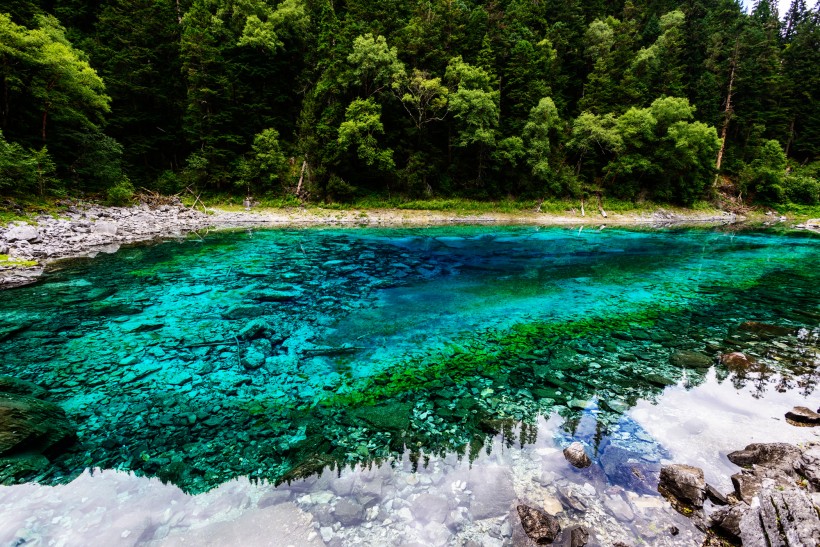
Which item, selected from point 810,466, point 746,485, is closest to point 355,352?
point 746,485

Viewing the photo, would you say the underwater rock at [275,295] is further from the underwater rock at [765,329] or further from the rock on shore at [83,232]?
the underwater rock at [765,329]

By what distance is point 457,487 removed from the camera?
4477mm

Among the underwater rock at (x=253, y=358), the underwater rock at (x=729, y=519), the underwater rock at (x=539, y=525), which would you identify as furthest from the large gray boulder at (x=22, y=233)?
the underwater rock at (x=729, y=519)

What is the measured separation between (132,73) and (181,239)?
24565 mm

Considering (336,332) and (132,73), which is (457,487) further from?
(132,73)

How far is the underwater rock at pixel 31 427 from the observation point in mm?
4727

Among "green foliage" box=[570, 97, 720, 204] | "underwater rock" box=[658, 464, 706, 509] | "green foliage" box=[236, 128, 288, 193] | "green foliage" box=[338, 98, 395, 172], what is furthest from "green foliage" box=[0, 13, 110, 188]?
"green foliage" box=[570, 97, 720, 204]

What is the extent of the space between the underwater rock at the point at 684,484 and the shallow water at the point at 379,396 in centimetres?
22

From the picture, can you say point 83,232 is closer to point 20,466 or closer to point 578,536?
point 20,466

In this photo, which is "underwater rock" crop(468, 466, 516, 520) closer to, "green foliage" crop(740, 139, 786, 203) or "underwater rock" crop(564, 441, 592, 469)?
"underwater rock" crop(564, 441, 592, 469)

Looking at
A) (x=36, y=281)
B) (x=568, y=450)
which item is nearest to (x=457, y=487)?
(x=568, y=450)

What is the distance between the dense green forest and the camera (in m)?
31.6

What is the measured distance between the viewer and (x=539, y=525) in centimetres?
380

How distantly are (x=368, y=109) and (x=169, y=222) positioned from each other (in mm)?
19400
